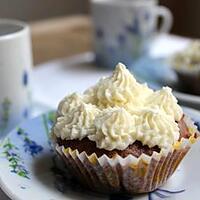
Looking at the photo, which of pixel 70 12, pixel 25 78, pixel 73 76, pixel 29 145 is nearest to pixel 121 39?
pixel 73 76

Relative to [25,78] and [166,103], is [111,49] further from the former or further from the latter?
[166,103]

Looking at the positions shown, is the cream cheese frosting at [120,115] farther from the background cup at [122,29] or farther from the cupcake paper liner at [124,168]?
the background cup at [122,29]

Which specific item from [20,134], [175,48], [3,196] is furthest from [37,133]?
[175,48]

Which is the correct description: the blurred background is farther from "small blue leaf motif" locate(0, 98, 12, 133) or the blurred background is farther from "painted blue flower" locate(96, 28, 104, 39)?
"small blue leaf motif" locate(0, 98, 12, 133)

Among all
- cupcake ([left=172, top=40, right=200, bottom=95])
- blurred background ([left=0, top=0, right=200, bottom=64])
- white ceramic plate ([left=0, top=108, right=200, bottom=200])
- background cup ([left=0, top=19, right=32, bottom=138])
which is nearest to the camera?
white ceramic plate ([left=0, top=108, right=200, bottom=200])

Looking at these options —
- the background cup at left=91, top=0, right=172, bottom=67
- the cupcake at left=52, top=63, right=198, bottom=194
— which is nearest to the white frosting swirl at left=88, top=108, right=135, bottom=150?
the cupcake at left=52, top=63, right=198, bottom=194

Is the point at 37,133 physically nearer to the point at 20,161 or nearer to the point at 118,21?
the point at 20,161
